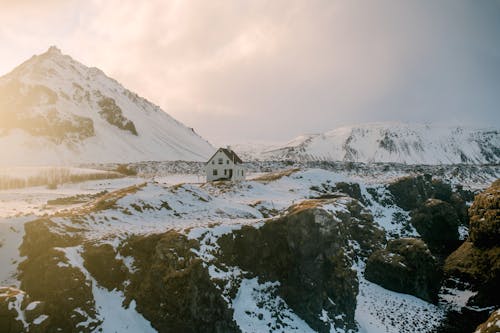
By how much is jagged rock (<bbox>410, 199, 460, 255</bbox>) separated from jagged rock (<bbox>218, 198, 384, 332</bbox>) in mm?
38214

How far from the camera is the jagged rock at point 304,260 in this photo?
36.9m

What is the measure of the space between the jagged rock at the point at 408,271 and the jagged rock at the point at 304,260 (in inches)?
491

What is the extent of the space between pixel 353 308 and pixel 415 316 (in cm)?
918

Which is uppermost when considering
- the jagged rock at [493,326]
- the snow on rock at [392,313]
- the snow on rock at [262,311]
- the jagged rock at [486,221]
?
the jagged rock at [486,221]

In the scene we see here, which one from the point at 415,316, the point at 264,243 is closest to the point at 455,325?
the point at 415,316

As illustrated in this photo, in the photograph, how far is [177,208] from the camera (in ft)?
156

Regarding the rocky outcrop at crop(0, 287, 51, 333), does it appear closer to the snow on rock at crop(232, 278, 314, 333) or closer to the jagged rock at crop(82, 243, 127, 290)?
the jagged rock at crop(82, 243, 127, 290)

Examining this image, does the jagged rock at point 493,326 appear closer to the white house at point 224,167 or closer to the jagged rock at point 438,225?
the jagged rock at point 438,225

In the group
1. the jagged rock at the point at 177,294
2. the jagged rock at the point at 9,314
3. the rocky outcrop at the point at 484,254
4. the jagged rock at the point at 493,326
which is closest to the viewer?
the jagged rock at the point at 493,326

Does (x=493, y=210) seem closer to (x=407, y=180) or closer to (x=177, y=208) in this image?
(x=177, y=208)

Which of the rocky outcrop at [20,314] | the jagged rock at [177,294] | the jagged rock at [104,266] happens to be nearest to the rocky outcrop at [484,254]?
the jagged rock at [177,294]

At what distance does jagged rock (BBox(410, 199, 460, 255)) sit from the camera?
228 feet

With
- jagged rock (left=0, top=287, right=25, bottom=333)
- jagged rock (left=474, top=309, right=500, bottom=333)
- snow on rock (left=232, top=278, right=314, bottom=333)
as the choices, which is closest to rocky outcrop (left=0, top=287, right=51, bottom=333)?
jagged rock (left=0, top=287, right=25, bottom=333)

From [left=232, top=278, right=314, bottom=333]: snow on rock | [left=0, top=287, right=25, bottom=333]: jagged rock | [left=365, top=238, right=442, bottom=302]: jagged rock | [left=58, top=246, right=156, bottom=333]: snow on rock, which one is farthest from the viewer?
[left=365, top=238, right=442, bottom=302]: jagged rock
